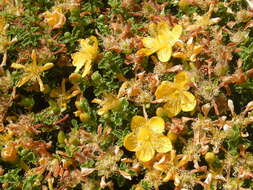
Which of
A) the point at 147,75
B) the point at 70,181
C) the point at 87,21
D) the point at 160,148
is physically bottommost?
the point at 70,181

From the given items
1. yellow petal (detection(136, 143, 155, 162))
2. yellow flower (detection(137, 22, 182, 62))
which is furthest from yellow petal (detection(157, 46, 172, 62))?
yellow petal (detection(136, 143, 155, 162))

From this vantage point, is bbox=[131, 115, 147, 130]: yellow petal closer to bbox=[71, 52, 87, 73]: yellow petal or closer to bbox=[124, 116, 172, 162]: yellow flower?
bbox=[124, 116, 172, 162]: yellow flower

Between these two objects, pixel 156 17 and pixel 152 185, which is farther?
pixel 156 17

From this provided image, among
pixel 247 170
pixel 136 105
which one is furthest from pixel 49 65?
pixel 247 170

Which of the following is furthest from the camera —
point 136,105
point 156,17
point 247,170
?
point 156,17

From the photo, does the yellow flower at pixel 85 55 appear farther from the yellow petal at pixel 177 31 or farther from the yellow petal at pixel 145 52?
the yellow petal at pixel 177 31

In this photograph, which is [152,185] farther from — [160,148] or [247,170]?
[247,170]

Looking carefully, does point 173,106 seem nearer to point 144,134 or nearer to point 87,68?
point 144,134

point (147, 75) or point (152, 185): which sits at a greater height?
point (147, 75)
